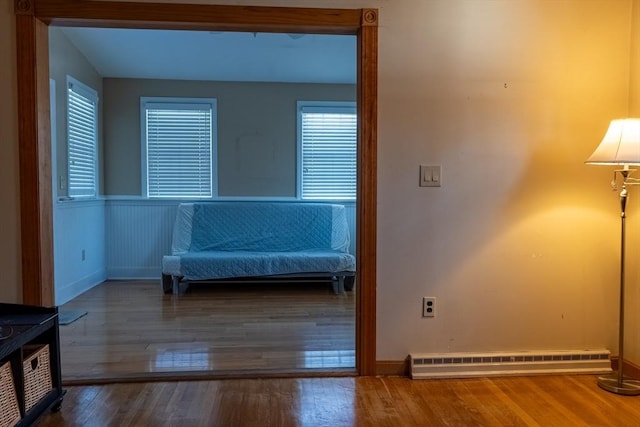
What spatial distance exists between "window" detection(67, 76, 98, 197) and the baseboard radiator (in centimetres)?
366

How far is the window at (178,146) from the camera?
517 cm

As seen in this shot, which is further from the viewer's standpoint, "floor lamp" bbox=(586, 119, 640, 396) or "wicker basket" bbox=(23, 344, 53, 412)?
"floor lamp" bbox=(586, 119, 640, 396)

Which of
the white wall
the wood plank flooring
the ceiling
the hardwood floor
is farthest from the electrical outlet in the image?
the white wall

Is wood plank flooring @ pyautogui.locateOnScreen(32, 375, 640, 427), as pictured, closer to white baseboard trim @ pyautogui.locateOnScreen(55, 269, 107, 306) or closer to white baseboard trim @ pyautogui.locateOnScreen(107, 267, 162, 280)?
white baseboard trim @ pyautogui.locateOnScreen(55, 269, 107, 306)

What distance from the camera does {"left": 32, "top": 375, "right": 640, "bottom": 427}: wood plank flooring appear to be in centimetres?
198

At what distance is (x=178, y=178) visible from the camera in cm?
525

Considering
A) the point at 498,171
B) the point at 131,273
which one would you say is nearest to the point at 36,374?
the point at 498,171

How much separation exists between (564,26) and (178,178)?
4.12 metres

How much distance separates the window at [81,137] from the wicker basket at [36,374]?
2.75m

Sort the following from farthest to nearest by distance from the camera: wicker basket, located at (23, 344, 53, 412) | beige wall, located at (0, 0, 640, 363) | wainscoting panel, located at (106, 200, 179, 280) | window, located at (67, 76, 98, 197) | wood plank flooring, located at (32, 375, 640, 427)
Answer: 1. wainscoting panel, located at (106, 200, 179, 280)
2. window, located at (67, 76, 98, 197)
3. beige wall, located at (0, 0, 640, 363)
4. wood plank flooring, located at (32, 375, 640, 427)
5. wicker basket, located at (23, 344, 53, 412)

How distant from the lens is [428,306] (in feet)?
8.11

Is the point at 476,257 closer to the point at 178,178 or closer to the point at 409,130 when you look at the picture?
the point at 409,130

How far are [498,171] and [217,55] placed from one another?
3.33m

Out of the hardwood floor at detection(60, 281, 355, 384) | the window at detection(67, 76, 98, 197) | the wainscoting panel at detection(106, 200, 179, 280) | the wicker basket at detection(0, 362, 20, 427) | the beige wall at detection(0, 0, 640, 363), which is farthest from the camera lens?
the wainscoting panel at detection(106, 200, 179, 280)
